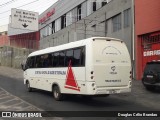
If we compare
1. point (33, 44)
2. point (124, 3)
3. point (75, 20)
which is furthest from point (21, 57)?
point (124, 3)

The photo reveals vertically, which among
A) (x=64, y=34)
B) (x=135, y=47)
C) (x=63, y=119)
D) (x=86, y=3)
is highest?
(x=86, y=3)

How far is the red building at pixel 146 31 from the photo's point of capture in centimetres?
2272

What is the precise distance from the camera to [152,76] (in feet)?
57.2

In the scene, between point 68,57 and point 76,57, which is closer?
point 76,57

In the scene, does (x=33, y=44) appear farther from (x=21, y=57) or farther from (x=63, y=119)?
(x=63, y=119)

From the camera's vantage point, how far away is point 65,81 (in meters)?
14.6

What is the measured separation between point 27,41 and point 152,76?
141ft

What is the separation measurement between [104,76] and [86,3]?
88.2 ft

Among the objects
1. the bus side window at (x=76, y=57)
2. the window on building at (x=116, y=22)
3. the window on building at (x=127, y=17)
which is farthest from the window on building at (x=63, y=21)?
the bus side window at (x=76, y=57)

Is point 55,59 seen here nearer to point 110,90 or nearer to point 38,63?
point 38,63

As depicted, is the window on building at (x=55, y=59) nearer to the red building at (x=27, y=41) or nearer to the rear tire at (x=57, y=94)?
Answer: the rear tire at (x=57, y=94)

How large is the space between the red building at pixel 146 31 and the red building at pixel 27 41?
33383 mm

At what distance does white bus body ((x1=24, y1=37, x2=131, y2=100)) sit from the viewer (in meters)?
12.9

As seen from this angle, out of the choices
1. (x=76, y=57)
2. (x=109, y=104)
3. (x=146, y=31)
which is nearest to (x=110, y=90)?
(x=109, y=104)
